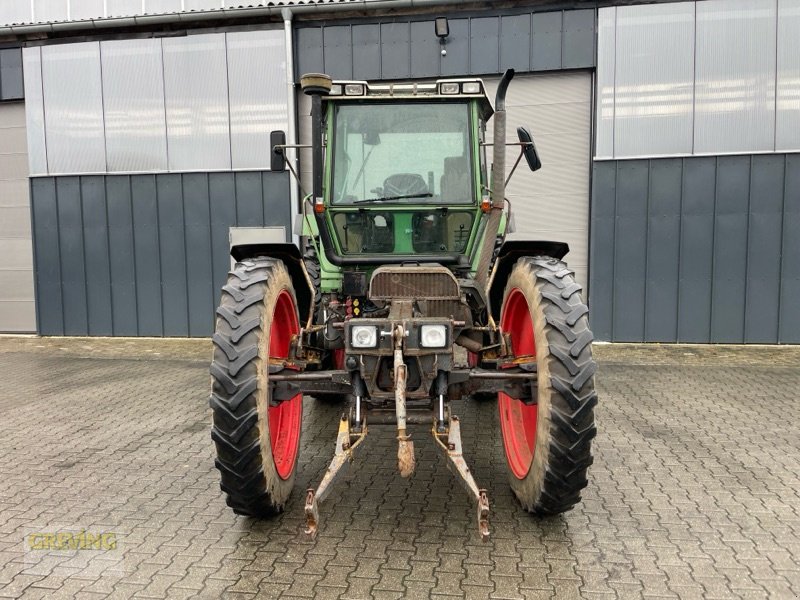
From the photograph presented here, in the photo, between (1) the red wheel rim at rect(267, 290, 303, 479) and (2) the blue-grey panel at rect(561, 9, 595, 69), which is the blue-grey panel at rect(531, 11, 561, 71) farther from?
(1) the red wheel rim at rect(267, 290, 303, 479)

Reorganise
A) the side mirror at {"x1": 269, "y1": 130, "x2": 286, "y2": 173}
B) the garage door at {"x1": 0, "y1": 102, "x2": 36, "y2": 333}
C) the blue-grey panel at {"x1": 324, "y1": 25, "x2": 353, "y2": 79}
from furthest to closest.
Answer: the garage door at {"x1": 0, "y1": 102, "x2": 36, "y2": 333} < the blue-grey panel at {"x1": 324, "y1": 25, "x2": 353, "y2": 79} < the side mirror at {"x1": 269, "y1": 130, "x2": 286, "y2": 173}

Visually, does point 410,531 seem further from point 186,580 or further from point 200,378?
point 200,378

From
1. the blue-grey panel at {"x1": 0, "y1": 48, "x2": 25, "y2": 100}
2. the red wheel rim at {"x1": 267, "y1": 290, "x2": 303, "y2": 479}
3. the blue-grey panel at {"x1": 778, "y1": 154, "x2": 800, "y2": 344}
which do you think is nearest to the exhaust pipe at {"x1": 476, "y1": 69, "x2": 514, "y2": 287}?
the red wheel rim at {"x1": 267, "y1": 290, "x2": 303, "y2": 479}

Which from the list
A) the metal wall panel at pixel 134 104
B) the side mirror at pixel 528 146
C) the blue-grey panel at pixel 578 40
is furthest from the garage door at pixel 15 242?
the side mirror at pixel 528 146

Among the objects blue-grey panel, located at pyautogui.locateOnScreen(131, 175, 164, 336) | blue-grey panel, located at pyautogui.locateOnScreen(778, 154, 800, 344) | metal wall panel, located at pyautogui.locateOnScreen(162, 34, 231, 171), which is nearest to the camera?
blue-grey panel, located at pyautogui.locateOnScreen(778, 154, 800, 344)

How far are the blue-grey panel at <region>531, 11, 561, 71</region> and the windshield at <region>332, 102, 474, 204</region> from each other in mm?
5999

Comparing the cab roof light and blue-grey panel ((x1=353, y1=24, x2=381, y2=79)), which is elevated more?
blue-grey panel ((x1=353, y1=24, x2=381, y2=79))

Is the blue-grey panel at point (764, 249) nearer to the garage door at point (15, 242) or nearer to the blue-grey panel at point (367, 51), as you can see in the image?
the blue-grey panel at point (367, 51)

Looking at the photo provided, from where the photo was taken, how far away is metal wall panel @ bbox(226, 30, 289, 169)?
9867 millimetres

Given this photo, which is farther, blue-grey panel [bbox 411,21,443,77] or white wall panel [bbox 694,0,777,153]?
blue-grey panel [bbox 411,21,443,77]

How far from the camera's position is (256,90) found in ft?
32.6

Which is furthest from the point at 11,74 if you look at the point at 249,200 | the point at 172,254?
the point at 249,200

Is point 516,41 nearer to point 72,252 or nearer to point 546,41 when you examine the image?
point 546,41

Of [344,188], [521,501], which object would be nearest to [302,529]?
[521,501]
